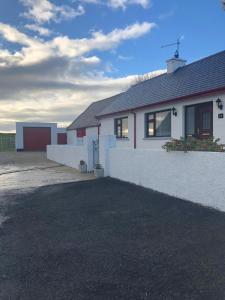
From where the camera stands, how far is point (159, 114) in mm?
15516

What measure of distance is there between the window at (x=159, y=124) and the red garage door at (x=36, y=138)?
86.2 feet

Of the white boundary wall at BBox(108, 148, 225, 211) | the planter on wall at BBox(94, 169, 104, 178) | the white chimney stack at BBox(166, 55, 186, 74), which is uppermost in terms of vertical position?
the white chimney stack at BBox(166, 55, 186, 74)

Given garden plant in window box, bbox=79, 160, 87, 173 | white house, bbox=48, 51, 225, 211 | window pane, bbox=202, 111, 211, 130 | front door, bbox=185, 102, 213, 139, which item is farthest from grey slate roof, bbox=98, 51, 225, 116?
garden plant in window box, bbox=79, 160, 87, 173

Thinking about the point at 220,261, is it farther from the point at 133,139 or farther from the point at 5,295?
the point at 133,139

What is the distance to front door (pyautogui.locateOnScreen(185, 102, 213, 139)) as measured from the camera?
40.6ft

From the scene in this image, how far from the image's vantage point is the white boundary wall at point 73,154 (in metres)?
15.6

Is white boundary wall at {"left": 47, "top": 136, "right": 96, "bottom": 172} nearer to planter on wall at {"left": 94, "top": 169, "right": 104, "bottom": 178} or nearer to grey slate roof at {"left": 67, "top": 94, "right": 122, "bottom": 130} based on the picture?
planter on wall at {"left": 94, "top": 169, "right": 104, "bottom": 178}

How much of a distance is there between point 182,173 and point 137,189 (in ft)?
6.95

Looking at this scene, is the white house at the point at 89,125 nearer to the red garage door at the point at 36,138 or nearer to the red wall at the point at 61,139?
the red garage door at the point at 36,138

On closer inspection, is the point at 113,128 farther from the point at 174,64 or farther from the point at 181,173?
the point at 181,173

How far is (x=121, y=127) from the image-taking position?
1950 cm

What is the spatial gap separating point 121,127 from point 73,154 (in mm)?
3695

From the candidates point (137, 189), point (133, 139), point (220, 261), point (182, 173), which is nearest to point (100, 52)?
point (133, 139)

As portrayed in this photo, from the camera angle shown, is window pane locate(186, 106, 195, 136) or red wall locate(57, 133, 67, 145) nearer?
window pane locate(186, 106, 195, 136)
